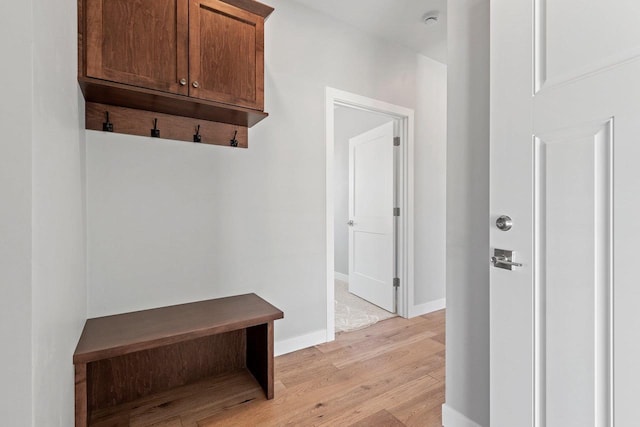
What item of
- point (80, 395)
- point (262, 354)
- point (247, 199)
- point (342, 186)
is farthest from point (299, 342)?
point (342, 186)

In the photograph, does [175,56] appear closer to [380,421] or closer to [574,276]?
[574,276]

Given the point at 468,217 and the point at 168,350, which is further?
the point at 168,350

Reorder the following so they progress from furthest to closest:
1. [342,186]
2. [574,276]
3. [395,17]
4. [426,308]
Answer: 1. [342,186]
2. [426,308]
3. [395,17]
4. [574,276]

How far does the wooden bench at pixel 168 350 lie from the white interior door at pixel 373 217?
5.49ft

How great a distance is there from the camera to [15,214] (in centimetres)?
75

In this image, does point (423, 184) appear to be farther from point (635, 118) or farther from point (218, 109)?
point (635, 118)

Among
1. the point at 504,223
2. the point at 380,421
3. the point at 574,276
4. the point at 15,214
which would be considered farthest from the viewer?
the point at 380,421

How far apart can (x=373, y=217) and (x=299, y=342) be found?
165cm

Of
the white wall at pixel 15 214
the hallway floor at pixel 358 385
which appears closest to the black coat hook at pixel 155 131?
the white wall at pixel 15 214

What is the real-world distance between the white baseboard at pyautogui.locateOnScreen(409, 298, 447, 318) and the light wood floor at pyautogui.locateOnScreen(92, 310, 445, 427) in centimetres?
63

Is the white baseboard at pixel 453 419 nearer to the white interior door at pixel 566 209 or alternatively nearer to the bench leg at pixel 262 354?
the white interior door at pixel 566 209

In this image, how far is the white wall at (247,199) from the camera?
183cm

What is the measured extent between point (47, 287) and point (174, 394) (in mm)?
1319

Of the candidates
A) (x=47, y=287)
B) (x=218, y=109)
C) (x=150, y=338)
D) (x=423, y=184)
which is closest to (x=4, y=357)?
(x=47, y=287)
